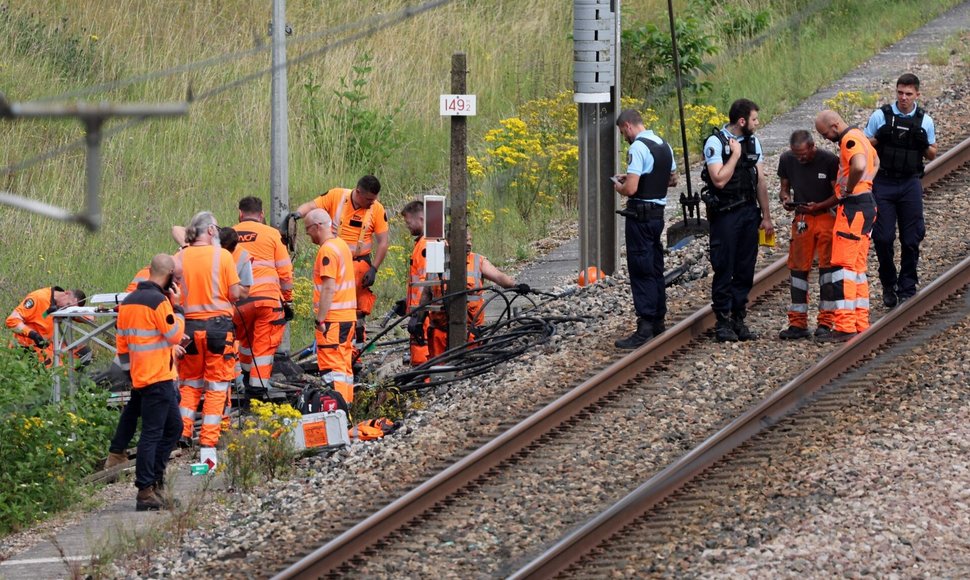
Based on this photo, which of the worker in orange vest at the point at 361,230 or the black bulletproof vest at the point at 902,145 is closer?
the black bulletproof vest at the point at 902,145

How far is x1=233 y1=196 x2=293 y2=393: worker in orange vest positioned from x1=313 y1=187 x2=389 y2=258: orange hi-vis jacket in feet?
4.61

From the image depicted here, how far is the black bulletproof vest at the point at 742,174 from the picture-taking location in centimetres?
1214

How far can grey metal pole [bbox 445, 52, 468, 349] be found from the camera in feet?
43.9

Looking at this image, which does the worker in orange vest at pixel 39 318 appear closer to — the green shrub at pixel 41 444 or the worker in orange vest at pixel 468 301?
the green shrub at pixel 41 444

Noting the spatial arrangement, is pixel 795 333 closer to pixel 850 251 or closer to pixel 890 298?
pixel 850 251

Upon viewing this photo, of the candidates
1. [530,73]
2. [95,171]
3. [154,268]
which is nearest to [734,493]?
[154,268]

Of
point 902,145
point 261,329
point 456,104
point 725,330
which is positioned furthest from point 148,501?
point 902,145

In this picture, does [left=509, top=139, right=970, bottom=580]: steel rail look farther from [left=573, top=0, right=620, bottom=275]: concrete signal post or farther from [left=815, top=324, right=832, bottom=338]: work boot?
[left=573, top=0, right=620, bottom=275]: concrete signal post

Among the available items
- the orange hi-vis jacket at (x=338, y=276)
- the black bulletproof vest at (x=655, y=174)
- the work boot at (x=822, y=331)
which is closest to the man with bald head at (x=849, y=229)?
the work boot at (x=822, y=331)

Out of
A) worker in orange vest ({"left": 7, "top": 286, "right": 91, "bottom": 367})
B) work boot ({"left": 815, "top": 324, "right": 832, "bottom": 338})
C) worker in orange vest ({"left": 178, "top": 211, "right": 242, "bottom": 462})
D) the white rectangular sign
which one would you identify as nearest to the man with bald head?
work boot ({"left": 815, "top": 324, "right": 832, "bottom": 338})

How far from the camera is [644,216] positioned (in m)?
12.2

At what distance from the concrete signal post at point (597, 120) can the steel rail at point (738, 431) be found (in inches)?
131

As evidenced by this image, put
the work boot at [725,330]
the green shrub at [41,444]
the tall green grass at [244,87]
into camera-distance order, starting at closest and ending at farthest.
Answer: the green shrub at [41,444] → the work boot at [725,330] → the tall green grass at [244,87]

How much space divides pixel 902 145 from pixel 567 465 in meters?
4.44
